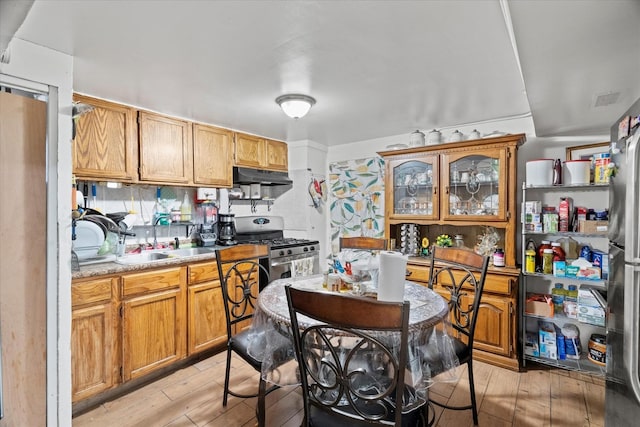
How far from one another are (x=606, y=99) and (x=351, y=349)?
222cm

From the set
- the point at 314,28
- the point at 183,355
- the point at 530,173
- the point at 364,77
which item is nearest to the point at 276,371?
the point at 183,355

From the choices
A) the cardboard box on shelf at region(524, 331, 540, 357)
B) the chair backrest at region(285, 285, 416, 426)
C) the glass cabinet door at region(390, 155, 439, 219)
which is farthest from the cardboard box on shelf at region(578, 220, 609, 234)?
the chair backrest at region(285, 285, 416, 426)

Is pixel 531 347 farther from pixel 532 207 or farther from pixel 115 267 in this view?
pixel 115 267

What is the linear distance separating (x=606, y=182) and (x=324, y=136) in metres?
2.57

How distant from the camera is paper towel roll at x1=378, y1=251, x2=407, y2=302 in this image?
4.42ft

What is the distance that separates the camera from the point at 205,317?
8.64ft

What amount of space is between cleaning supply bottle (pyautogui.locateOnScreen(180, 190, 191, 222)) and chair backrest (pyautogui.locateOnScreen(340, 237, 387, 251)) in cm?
159

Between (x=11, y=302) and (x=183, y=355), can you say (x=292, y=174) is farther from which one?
(x=11, y=302)

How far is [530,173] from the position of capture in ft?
8.41

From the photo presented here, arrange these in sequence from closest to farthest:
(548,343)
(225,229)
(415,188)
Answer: (548,343)
(415,188)
(225,229)

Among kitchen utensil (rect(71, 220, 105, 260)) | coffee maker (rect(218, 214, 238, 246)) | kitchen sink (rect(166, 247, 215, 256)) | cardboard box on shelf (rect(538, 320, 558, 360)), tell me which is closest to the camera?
kitchen utensil (rect(71, 220, 105, 260))

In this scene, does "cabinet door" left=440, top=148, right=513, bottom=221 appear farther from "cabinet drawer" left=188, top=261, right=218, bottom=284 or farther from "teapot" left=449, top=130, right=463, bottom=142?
"cabinet drawer" left=188, top=261, right=218, bottom=284

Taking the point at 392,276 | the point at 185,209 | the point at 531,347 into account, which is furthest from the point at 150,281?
the point at 531,347

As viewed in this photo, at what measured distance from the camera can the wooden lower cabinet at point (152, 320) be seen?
7.10ft
